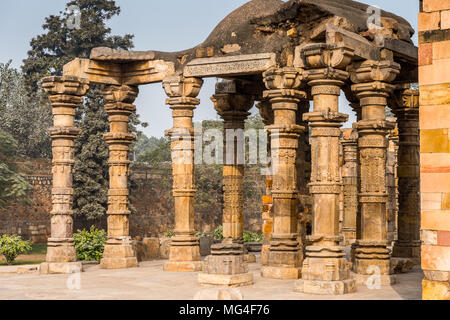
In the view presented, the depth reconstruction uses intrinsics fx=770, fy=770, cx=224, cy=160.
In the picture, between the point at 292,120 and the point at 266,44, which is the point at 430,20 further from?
the point at 266,44

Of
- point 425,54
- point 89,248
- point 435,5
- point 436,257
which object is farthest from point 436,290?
point 89,248

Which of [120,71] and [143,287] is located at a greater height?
[120,71]

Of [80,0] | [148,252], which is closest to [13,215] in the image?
[80,0]

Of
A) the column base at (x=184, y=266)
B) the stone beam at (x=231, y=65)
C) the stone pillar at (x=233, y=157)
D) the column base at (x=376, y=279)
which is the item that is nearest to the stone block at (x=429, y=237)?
the column base at (x=376, y=279)

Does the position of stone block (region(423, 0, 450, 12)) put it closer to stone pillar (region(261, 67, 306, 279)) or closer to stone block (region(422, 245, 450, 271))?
stone block (region(422, 245, 450, 271))

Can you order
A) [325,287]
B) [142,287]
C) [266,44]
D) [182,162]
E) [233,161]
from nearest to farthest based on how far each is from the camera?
[325,287]
[142,287]
[266,44]
[182,162]
[233,161]

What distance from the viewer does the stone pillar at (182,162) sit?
50.2ft

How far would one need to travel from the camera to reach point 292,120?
1415 cm

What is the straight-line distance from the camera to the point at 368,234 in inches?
537

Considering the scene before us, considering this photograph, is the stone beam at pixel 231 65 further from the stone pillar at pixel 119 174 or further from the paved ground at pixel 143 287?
the paved ground at pixel 143 287

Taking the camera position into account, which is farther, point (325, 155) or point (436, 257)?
point (325, 155)

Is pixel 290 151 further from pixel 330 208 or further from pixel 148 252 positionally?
pixel 148 252

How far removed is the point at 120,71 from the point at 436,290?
31.5 feet
